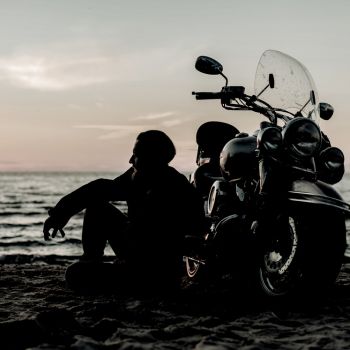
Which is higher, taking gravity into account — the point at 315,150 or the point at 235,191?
the point at 315,150

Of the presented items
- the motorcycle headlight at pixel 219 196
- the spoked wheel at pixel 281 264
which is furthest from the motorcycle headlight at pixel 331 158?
the motorcycle headlight at pixel 219 196

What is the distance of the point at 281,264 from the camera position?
348 centimetres

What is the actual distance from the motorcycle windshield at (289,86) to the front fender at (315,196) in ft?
3.31

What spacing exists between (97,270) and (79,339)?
4.18 feet

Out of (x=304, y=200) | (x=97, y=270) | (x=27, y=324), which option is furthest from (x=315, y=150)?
(x=27, y=324)

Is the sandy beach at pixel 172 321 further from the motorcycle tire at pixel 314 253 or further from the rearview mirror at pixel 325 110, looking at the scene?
the rearview mirror at pixel 325 110

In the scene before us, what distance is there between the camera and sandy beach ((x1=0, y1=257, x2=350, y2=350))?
8.59ft

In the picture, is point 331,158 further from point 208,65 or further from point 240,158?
point 208,65

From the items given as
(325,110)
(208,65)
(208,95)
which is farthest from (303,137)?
(208,95)

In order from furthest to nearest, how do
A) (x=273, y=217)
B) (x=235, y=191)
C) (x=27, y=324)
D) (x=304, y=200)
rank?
(x=235, y=191) → (x=273, y=217) → (x=304, y=200) → (x=27, y=324)

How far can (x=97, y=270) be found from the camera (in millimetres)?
3865

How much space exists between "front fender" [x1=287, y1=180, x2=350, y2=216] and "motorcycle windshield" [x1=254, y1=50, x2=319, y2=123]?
39.8 inches

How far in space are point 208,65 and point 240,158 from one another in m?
0.84

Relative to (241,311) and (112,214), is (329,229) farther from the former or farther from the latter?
(112,214)
